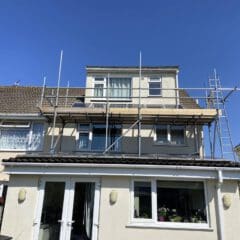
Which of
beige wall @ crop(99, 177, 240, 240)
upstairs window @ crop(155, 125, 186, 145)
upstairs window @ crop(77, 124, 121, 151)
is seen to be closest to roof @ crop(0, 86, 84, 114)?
upstairs window @ crop(77, 124, 121, 151)

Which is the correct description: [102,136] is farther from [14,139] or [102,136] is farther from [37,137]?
[14,139]

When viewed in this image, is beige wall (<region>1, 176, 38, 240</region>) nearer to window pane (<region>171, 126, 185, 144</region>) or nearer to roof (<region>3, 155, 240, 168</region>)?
roof (<region>3, 155, 240, 168</region>)

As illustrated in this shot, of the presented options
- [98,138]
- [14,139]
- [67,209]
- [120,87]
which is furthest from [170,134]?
[14,139]

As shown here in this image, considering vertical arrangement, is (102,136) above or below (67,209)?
above

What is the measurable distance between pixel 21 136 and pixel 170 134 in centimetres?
861

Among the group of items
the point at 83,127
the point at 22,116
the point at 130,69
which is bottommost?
the point at 83,127

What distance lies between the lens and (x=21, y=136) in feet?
53.6

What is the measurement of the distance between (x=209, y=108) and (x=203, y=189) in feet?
21.9

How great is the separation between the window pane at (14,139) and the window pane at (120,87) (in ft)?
18.6

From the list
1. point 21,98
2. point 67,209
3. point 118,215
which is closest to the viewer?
point 118,215

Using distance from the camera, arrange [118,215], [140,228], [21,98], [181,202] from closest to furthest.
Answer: [140,228]
[118,215]
[181,202]
[21,98]

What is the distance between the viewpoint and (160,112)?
15.0 m

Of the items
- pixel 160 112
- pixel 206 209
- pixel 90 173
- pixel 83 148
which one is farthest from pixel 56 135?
pixel 206 209

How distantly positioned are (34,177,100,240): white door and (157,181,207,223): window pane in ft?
7.19
